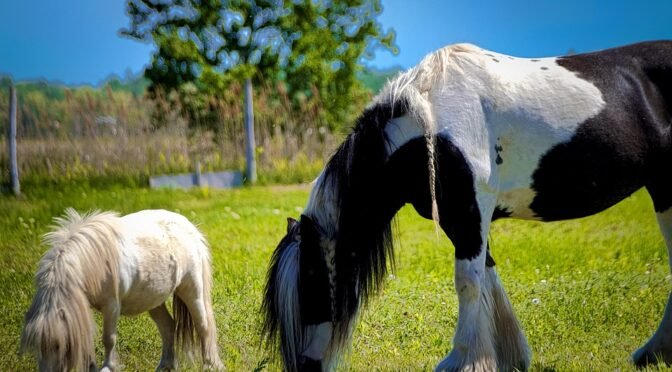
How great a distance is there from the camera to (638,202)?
1020 cm

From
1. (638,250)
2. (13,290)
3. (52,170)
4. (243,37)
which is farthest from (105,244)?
(243,37)

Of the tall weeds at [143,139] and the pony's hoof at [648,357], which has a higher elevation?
the tall weeds at [143,139]

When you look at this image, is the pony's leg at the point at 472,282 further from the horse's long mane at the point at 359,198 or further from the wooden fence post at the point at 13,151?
the wooden fence post at the point at 13,151

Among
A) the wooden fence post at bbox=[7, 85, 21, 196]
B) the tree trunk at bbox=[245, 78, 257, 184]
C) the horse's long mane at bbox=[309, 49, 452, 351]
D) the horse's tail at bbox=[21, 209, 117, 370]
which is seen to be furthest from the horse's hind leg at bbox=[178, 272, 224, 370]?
the tree trunk at bbox=[245, 78, 257, 184]

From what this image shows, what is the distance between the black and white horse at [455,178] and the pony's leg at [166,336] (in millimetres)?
1184

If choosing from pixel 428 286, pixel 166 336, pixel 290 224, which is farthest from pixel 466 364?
pixel 428 286

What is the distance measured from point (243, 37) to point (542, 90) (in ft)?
45.5

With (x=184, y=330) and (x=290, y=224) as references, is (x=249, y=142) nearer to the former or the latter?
(x=184, y=330)

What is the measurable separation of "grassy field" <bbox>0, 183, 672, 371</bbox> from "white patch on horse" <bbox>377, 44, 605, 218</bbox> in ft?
3.13

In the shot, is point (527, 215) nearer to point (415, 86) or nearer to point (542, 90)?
point (542, 90)

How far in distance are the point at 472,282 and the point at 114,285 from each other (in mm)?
1990

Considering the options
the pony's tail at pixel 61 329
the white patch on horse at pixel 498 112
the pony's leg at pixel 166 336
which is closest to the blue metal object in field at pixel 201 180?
the pony's leg at pixel 166 336

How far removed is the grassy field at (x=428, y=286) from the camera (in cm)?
534

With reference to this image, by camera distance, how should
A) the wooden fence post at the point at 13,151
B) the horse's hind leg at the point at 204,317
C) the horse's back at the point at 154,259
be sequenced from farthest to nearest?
the wooden fence post at the point at 13,151, the horse's hind leg at the point at 204,317, the horse's back at the point at 154,259
